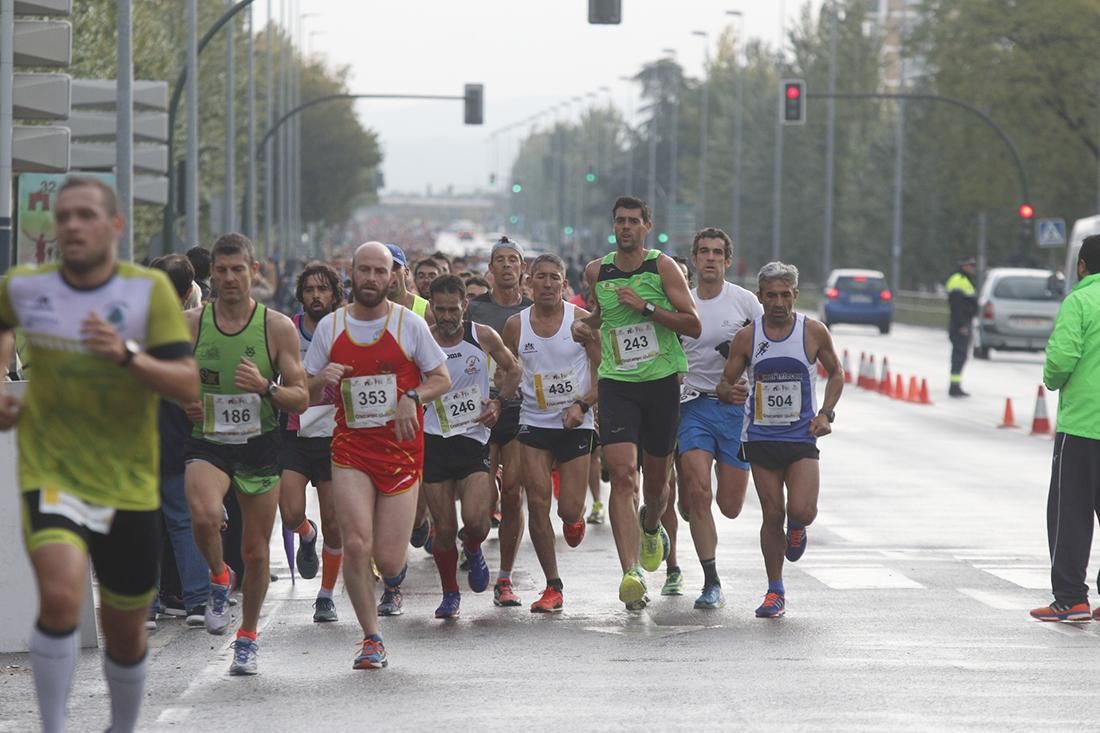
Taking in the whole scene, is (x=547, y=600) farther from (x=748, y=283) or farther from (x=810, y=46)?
(x=810, y=46)

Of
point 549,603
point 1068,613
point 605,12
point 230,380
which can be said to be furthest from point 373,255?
point 605,12

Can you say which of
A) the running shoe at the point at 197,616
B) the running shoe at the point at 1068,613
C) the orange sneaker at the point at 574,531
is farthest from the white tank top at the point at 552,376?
the running shoe at the point at 1068,613

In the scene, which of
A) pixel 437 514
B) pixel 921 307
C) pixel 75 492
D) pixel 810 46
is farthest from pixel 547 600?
pixel 810 46

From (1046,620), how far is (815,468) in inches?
51.0

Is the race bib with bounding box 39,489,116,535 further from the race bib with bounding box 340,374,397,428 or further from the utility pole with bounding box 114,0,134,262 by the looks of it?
the utility pole with bounding box 114,0,134,262

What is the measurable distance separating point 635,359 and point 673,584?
141 centimetres

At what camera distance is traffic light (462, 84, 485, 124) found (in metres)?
52.8

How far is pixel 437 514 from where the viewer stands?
1204 centimetres

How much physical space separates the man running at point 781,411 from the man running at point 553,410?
34.0 inches

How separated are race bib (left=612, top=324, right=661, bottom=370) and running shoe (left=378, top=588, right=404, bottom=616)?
1.58 meters

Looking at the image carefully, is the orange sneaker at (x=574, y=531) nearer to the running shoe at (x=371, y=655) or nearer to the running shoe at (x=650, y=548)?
the running shoe at (x=650, y=548)

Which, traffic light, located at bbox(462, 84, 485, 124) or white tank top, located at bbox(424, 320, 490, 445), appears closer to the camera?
white tank top, located at bbox(424, 320, 490, 445)

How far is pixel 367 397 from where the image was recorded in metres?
10.1

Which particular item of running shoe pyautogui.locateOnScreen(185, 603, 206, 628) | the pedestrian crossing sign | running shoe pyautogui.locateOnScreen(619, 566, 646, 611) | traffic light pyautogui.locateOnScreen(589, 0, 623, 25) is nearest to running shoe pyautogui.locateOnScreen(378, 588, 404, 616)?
running shoe pyautogui.locateOnScreen(185, 603, 206, 628)
